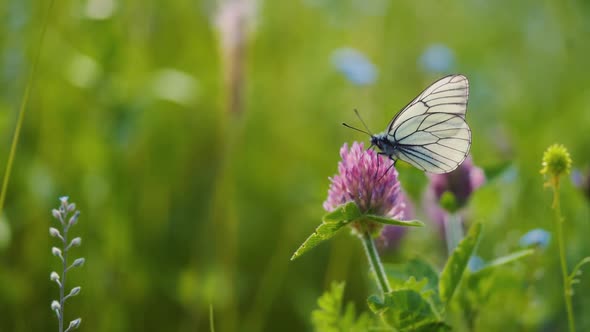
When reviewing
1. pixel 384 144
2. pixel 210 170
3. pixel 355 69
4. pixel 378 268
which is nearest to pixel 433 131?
pixel 384 144

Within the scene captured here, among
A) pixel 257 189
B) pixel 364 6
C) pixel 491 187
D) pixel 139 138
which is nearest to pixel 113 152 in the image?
pixel 139 138

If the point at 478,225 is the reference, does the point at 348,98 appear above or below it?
above

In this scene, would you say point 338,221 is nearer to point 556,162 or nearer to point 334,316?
point 334,316

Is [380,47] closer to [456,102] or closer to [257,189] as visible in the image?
[257,189]

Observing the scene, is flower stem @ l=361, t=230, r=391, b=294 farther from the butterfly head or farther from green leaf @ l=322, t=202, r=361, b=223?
the butterfly head

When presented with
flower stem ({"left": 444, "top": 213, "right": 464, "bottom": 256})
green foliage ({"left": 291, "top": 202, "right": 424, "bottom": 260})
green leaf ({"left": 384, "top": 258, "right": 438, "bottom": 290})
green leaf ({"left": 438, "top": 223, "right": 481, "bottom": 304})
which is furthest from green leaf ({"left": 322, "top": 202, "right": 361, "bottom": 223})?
flower stem ({"left": 444, "top": 213, "right": 464, "bottom": 256})

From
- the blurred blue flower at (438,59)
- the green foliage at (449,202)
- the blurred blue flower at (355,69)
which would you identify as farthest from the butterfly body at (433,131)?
the blurred blue flower at (438,59)

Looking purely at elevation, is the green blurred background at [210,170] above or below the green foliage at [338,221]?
above

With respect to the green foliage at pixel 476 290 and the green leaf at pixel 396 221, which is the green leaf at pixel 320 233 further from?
the green foliage at pixel 476 290
